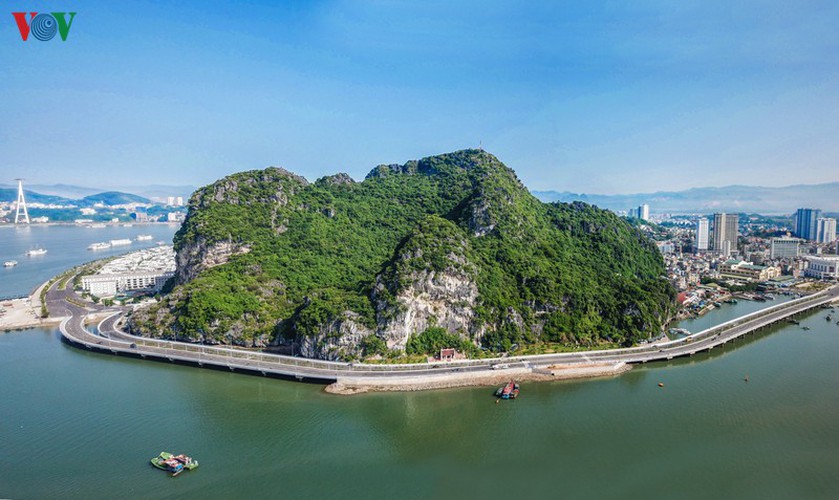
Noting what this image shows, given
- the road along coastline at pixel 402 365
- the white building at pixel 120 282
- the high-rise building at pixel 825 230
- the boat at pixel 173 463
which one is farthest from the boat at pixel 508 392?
the high-rise building at pixel 825 230

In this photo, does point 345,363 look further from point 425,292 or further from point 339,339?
point 425,292

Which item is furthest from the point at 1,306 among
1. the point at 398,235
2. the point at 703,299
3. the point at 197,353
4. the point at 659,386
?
the point at 703,299

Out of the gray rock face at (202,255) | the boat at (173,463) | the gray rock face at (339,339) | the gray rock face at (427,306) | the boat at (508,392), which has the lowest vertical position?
the boat at (173,463)

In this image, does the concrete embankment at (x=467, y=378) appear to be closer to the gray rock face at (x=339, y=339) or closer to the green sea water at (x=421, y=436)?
the green sea water at (x=421, y=436)

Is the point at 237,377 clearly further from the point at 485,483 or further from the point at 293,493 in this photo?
the point at 485,483

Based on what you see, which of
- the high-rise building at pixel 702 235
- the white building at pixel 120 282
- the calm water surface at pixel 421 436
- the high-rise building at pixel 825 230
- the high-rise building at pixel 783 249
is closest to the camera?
the calm water surface at pixel 421 436

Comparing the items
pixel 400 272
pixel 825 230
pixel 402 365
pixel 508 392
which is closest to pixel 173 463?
pixel 402 365

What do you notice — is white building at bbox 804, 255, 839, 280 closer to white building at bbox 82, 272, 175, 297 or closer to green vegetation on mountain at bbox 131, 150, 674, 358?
green vegetation on mountain at bbox 131, 150, 674, 358
